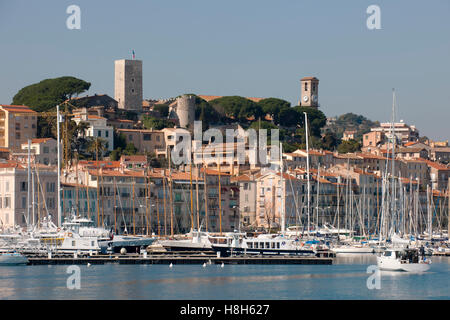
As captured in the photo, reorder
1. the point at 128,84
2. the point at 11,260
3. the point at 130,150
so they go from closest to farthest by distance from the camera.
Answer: the point at 11,260, the point at 130,150, the point at 128,84

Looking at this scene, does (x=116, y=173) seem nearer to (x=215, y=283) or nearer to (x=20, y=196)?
(x=20, y=196)

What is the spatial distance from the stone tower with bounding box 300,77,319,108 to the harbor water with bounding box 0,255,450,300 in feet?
376

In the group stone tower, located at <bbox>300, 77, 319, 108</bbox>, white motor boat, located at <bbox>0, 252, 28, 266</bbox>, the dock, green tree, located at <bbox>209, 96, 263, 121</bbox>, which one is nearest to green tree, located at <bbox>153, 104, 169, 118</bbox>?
green tree, located at <bbox>209, 96, 263, 121</bbox>

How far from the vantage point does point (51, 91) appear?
128 meters

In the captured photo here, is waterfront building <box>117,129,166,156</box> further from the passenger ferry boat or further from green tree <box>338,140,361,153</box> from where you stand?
the passenger ferry boat

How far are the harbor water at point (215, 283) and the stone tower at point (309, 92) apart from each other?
114685 millimetres

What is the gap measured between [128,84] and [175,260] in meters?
84.1

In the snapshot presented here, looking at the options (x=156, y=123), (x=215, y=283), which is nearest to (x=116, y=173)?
(x=215, y=283)

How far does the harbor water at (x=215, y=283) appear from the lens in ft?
149

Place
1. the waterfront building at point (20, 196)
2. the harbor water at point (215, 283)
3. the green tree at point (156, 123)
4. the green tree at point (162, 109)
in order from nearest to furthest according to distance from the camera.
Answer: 1. the harbor water at point (215, 283)
2. the waterfront building at point (20, 196)
3. the green tree at point (156, 123)
4. the green tree at point (162, 109)

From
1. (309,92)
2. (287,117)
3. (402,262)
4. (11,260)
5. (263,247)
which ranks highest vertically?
(309,92)

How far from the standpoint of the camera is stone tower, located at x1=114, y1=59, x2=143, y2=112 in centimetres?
14350

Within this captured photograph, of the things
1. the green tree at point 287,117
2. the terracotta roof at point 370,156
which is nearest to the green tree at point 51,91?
the green tree at point 287,117

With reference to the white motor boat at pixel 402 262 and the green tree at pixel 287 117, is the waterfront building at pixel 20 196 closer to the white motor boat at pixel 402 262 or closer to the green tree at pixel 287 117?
the white motor boat at pixel 402 262
